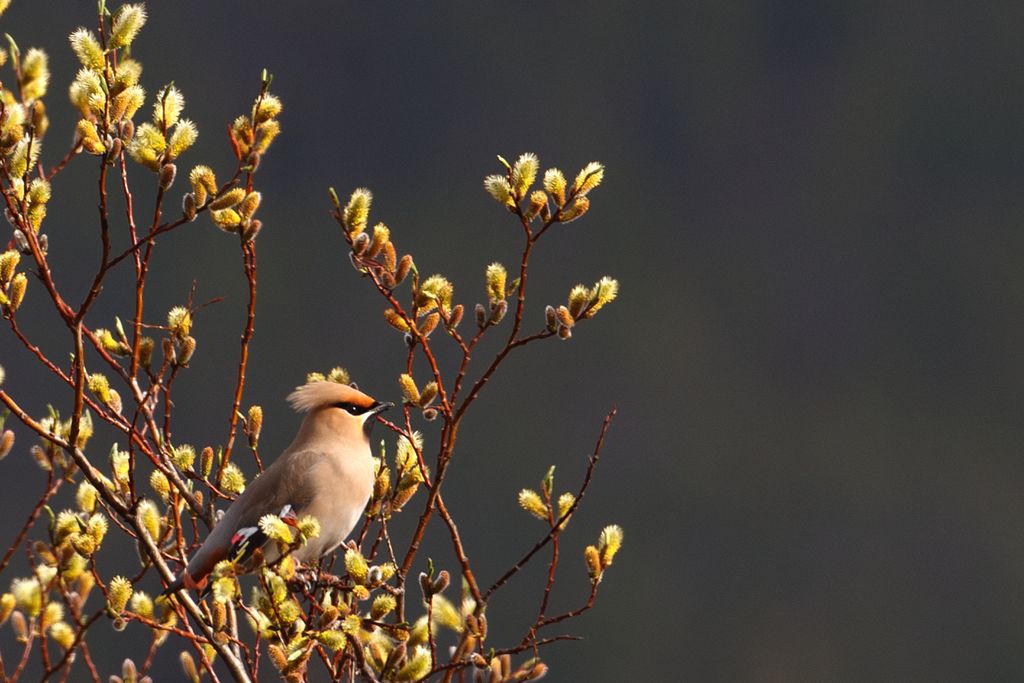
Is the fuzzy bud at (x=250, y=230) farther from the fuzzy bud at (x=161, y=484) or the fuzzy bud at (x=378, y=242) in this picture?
the fuzzy bud at (x=161, y=484)

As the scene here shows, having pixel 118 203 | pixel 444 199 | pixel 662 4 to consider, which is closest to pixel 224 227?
pixel 118 203

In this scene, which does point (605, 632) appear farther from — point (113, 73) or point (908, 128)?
point (113, 73)

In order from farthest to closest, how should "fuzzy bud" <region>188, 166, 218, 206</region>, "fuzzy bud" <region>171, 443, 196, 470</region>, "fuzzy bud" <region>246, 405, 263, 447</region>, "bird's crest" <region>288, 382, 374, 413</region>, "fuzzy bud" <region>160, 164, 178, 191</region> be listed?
1. "bird's crest" <region>288, 382, 374, 413</region>
2. "fuzzy bud" <region>246, 405, 263, 447</region>
3. "fuzzy bud" <region>171, 443, 196, 470</region>
4. "fuzzy bud" <region>188, 166, 218, 206</region>
5. "fuzzy bud" <region>160, 164, 178, 191</region>

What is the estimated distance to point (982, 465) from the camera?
15375mm

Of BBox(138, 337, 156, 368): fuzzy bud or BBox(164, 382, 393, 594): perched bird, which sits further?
BBox(164, 382, 393, 594): perched bird

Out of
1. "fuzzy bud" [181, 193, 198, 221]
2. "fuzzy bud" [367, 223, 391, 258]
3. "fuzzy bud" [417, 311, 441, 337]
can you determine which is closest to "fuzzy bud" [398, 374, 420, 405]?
Answer: "fuzzy bud" [417, 311, 441, 337]

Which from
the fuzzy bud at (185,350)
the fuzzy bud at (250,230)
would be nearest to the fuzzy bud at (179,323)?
the fuzzy bud at (185,350)

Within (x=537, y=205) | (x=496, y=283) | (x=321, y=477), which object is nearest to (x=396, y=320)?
(x=496, y=283)

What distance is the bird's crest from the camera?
2.50 metres

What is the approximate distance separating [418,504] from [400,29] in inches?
227

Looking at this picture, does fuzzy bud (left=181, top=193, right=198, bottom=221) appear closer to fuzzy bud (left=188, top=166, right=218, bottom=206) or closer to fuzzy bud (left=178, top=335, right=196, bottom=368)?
fuzzy bud (left=188, top=166, right=218, bottom=206)

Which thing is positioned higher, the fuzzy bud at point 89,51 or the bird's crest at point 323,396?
the fuzzy bud at point 89,51

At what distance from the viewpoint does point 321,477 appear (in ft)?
8.09

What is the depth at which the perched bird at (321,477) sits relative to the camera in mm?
2340
